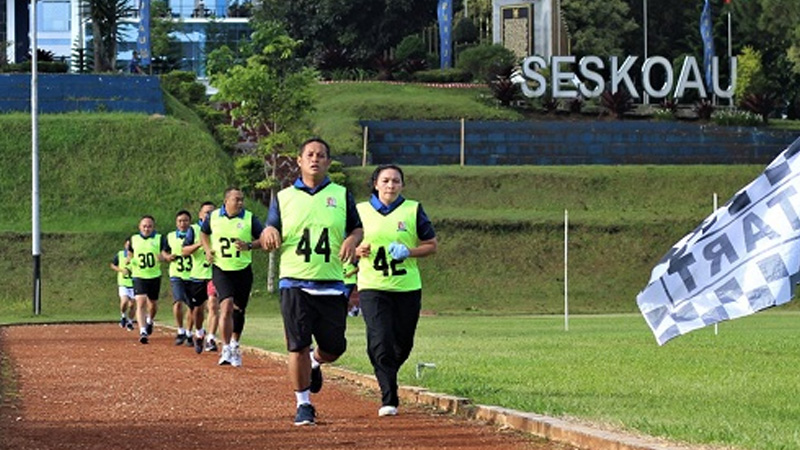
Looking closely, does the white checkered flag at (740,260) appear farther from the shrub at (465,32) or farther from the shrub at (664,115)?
the shrub at (465,32)

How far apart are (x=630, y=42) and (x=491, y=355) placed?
80.0 meters

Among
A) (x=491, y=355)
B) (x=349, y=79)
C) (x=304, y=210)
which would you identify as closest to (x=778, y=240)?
(x=304, y=210)

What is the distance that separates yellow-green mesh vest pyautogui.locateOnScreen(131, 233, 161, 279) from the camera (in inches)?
1331

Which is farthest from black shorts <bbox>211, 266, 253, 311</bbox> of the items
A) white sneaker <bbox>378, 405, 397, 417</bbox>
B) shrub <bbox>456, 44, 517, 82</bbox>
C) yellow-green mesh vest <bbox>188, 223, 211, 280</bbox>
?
shrub <bbox>456, 44, 517, 82</bbox>

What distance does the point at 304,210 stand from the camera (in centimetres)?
1638

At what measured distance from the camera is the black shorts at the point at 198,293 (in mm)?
29500

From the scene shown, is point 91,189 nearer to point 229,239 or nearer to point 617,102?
point 617,102

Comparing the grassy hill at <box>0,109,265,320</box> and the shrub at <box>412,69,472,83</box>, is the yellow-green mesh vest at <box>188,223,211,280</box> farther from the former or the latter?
the shrub at <box>412,69,472,83</box>

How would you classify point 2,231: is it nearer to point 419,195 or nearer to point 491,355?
point 419,195

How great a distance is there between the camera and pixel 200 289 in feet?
97.3

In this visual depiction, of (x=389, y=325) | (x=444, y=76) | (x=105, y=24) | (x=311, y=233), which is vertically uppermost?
(x=105, y=24)

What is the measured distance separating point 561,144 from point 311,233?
5607cm

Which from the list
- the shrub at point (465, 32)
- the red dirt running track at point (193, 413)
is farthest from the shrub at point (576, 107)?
the red dirt running track at point (193, 413)

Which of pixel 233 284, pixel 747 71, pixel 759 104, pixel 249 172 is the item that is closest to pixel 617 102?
pixel 759 104
